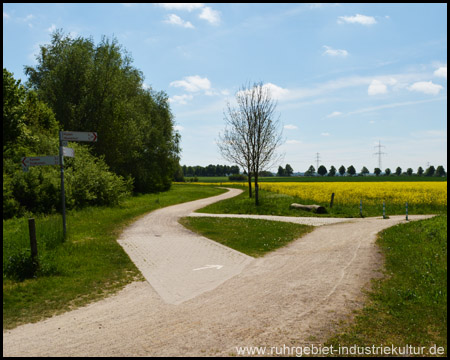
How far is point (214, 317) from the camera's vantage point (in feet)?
18.0

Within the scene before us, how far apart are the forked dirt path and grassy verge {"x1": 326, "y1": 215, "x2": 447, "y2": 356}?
34 centimetres

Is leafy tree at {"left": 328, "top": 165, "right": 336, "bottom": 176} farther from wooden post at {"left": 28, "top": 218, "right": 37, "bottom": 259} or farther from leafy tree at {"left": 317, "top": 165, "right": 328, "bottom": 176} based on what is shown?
wooden post at {"left": 28, "top": 218, "right": 37, "bottom": 259}

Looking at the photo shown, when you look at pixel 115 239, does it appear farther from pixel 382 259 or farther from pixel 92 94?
pixel 92 94

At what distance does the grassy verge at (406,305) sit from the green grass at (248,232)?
3775 millimetres

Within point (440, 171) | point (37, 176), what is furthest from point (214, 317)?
point (440, 171)

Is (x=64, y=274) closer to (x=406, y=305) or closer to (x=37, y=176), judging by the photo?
(x=406, y=305)

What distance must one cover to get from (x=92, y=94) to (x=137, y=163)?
405 inches

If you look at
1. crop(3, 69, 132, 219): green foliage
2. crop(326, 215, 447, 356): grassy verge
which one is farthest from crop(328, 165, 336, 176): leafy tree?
crop(326, 215, 447, 356): grassy verge

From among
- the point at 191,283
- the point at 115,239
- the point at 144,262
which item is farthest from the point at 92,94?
the point at 191,283

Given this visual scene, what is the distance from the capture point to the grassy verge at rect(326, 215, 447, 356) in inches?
186

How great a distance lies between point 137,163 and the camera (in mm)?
38812

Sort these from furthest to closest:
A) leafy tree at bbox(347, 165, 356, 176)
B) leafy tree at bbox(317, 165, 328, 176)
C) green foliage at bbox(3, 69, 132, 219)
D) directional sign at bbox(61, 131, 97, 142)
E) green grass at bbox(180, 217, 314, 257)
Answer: leafy tree at bbox(317, 165, 328, 176) → leafy tree at bbox(347, 165, 356, 176) → green foliage at bbox(3, 69, 132, 219) → green grass at bbox(180, 217, 314, 257) → directional sign at bbox(61, 131, 97, 142)

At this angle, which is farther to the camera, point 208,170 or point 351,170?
point 208,170

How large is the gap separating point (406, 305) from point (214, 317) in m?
3.38
